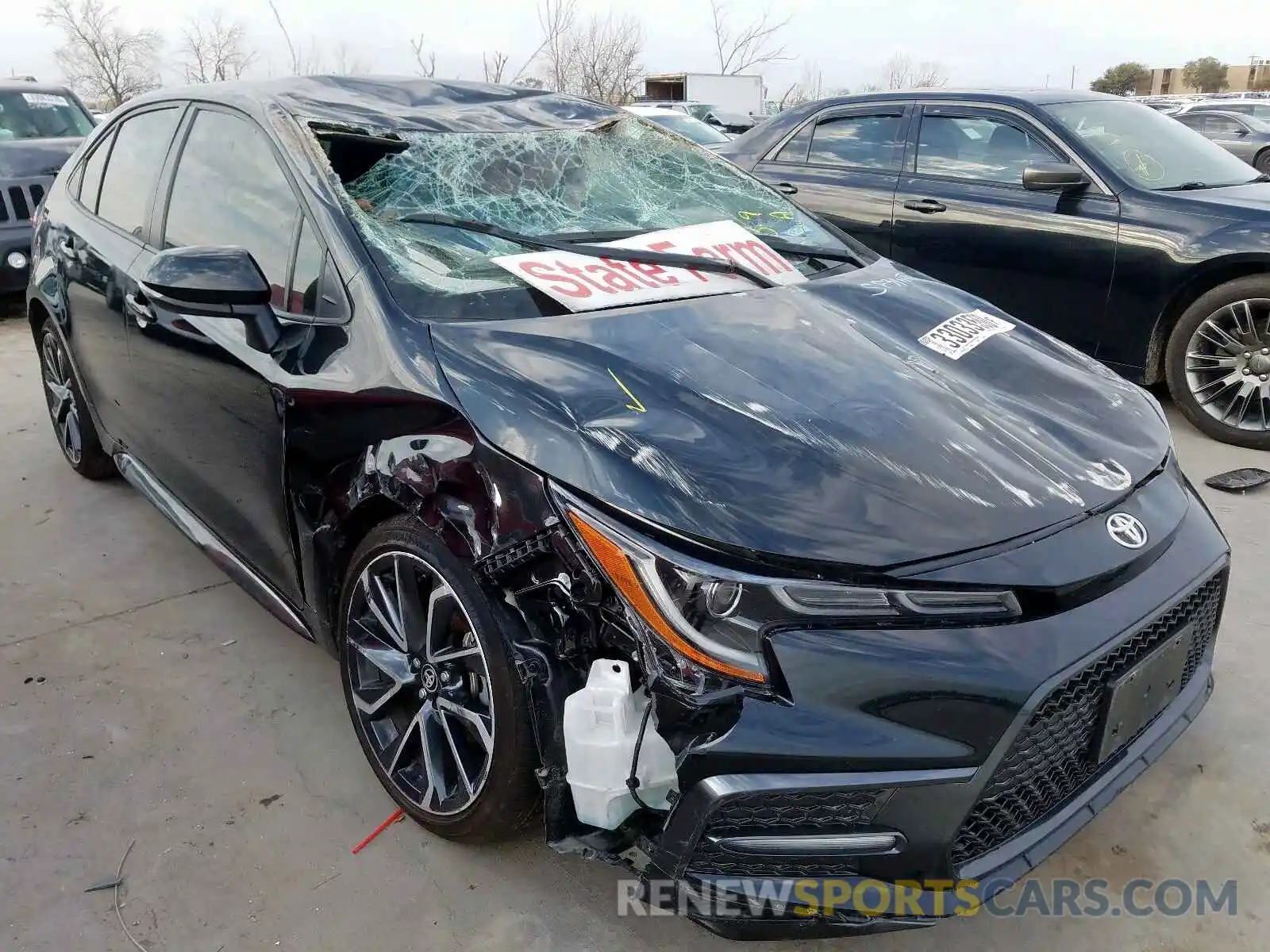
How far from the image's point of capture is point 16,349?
663 centimetres

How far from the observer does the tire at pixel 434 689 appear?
6.03 ft

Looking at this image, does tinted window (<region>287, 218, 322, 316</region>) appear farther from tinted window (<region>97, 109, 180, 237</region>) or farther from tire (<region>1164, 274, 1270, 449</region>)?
tire (<region>1164, 274, 1270, 449</region>)

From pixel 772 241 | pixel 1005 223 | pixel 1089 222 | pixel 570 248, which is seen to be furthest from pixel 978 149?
pixel 570 248

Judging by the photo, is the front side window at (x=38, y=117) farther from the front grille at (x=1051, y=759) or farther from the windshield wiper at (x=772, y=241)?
the front grille at (x=1051, y=759)

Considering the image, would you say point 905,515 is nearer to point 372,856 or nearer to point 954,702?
point 954,702

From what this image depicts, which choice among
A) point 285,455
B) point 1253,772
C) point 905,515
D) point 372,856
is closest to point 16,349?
point 285,455

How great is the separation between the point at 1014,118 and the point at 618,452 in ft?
14.1

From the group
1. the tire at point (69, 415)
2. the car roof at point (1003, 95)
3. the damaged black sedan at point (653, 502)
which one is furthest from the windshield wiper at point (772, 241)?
the car roof at point (1003, 95)

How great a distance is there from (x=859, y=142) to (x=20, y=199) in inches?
241

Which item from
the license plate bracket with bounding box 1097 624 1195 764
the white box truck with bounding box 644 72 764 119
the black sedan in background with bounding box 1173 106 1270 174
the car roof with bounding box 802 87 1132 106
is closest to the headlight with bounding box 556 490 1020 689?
the license plate bracket with bounding box 1097 624 1195 764

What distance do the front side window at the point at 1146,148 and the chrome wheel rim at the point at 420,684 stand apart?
13.9 feet

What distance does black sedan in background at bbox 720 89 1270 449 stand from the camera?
4508 millimetres

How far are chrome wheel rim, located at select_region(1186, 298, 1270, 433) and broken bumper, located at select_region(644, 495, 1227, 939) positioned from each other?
11.7 ft

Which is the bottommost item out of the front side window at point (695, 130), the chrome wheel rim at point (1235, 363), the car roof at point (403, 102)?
the chrome wheel rim at point (1235, 363)
